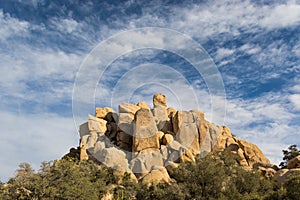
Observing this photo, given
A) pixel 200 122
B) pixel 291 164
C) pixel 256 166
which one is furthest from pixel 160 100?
pixel 291 164

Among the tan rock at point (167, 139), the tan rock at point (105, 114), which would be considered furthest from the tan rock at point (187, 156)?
the tan rock at point (105, 114)

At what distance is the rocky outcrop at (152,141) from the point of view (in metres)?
52.0

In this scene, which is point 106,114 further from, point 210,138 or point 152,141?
point 210,138

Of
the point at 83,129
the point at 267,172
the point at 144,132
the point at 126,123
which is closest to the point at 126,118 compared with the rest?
the point at 126,123

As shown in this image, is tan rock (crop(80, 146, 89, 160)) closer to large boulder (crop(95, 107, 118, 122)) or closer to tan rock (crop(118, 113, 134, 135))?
tan rock (crop(118, 113, 134, 135))

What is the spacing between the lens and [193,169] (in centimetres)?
3791

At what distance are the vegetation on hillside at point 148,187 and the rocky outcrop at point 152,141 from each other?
8.48 meters

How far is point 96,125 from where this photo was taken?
62.8m

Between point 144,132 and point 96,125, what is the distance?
36.8 ft

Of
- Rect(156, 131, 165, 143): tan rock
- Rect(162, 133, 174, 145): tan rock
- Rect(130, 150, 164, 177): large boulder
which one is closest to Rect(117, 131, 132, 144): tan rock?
Rect(156, 131, 165, 143): tan rock

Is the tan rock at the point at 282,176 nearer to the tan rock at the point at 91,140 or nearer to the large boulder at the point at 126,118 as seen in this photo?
the large boulder at the point at 126,118

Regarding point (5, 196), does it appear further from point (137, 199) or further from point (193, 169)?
point (193, 169)

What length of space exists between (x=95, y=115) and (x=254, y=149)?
109ft

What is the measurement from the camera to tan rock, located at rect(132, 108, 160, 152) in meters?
56.0
